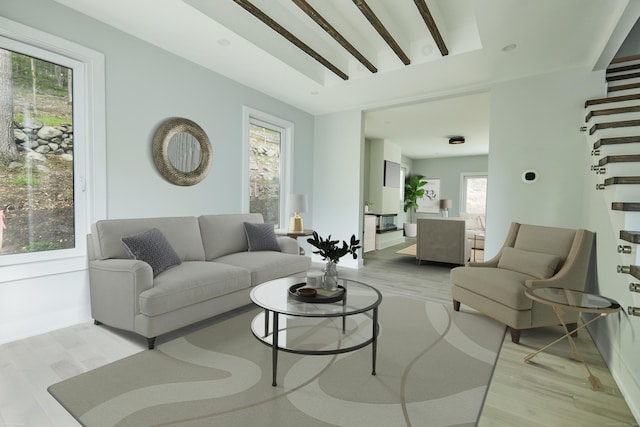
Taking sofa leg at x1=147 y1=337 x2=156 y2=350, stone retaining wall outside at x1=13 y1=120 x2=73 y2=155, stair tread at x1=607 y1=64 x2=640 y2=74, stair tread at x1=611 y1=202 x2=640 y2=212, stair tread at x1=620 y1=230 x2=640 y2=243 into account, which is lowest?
sofa leg at x1=147 y1=337 x2=156 y2=350

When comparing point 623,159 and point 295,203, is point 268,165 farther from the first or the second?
point 623,159

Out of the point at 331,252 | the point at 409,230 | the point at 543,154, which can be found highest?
the point at 543,154

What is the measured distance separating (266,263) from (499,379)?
2.09 m

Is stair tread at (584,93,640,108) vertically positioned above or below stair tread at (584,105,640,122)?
above

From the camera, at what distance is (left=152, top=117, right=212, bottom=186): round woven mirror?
3.37m

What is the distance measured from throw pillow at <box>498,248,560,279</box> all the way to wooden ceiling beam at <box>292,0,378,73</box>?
8.07 ft

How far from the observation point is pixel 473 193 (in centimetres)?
1012

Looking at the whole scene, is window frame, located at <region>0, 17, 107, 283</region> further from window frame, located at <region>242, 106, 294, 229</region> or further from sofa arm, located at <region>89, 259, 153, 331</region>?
window frame, located at <region>242, 106, 294, 229</region>

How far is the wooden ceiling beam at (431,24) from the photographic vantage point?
2.53m

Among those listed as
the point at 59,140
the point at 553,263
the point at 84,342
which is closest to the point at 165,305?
the point at 84,342

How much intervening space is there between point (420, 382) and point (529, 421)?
1.79 feet

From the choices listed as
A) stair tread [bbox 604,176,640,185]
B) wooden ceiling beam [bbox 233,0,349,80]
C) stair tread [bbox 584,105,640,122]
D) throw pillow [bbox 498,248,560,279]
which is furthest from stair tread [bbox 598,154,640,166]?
wooden ceiling beam [bbox 233,0,349,80]

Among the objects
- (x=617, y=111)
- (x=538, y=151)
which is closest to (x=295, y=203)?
(x=538, y=151)

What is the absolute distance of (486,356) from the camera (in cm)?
228
